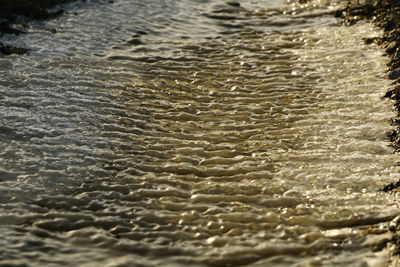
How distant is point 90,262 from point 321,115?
11.3 feet

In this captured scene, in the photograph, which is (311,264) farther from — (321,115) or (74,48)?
(74,48)

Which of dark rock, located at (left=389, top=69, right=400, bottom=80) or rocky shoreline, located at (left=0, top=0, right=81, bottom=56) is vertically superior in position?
rocky shoreline, located at (left=0, top=0, right=81, bottom=56)

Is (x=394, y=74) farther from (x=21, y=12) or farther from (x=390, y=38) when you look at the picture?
(x=21, y=12)

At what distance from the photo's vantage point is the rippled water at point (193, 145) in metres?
4.75

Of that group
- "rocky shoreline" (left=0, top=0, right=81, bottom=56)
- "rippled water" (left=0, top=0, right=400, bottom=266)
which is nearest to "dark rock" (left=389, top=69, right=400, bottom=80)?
"rippled water" (left=0, top=0, right=400, bottom=266)

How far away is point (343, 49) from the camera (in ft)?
28.9

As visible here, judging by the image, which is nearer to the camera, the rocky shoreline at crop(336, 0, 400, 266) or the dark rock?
the rocky shoreline at crop(336, 0, 400, 266)

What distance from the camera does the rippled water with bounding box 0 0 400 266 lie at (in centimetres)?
475

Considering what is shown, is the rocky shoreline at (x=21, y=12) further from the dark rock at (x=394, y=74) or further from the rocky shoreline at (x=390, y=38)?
the dark rock at (x=394, y=74)

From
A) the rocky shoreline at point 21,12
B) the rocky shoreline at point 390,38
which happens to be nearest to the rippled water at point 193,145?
the rocky shoreline at point 390,38

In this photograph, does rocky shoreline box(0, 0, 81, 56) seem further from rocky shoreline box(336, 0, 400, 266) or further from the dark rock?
the dark rock

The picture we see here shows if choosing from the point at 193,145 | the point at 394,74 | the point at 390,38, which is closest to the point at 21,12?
the point at 193,145

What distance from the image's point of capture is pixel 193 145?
20.9 ft

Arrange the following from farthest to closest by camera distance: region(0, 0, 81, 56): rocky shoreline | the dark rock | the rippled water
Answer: region(0, 0, 81, 56): rocky shoreline < the dark rock < the rippled water
